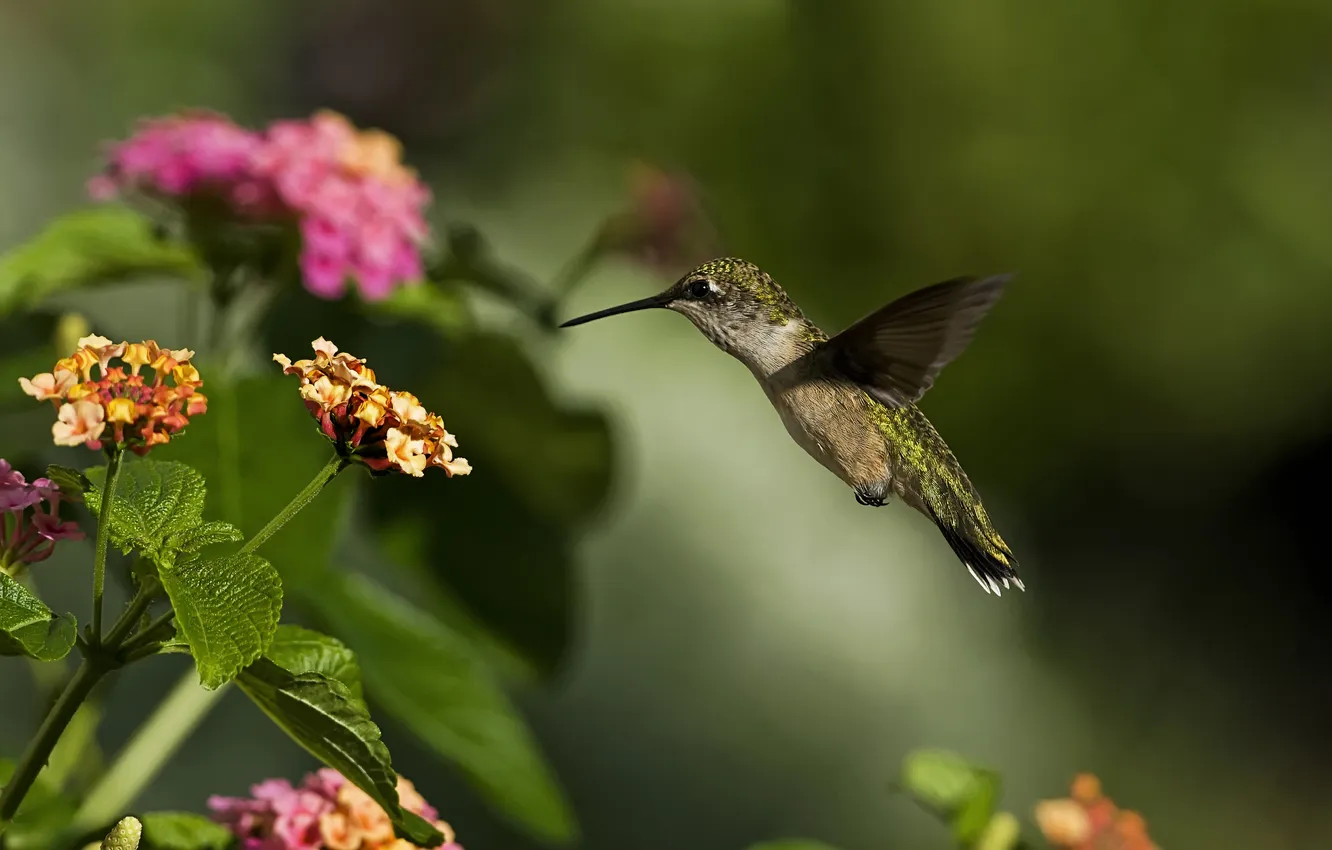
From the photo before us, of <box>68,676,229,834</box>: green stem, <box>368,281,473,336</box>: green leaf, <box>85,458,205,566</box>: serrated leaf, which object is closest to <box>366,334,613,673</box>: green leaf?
<box>368,281,473,336</box>: green leaf

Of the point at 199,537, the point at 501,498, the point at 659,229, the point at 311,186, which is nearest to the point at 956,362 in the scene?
A: the point at 659,229

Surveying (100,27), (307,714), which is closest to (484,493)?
(307,714)

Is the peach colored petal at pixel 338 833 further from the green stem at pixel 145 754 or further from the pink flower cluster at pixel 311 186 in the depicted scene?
the pink flower cluster at pixel 311 186

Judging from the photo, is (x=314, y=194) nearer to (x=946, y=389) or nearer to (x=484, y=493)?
(x=484, y=493)

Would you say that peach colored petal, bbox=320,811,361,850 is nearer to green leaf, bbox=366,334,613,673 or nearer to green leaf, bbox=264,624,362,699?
green leaf, bbox=264,624,362,699

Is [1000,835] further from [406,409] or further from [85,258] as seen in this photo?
[85,258]

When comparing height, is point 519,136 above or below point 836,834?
above
